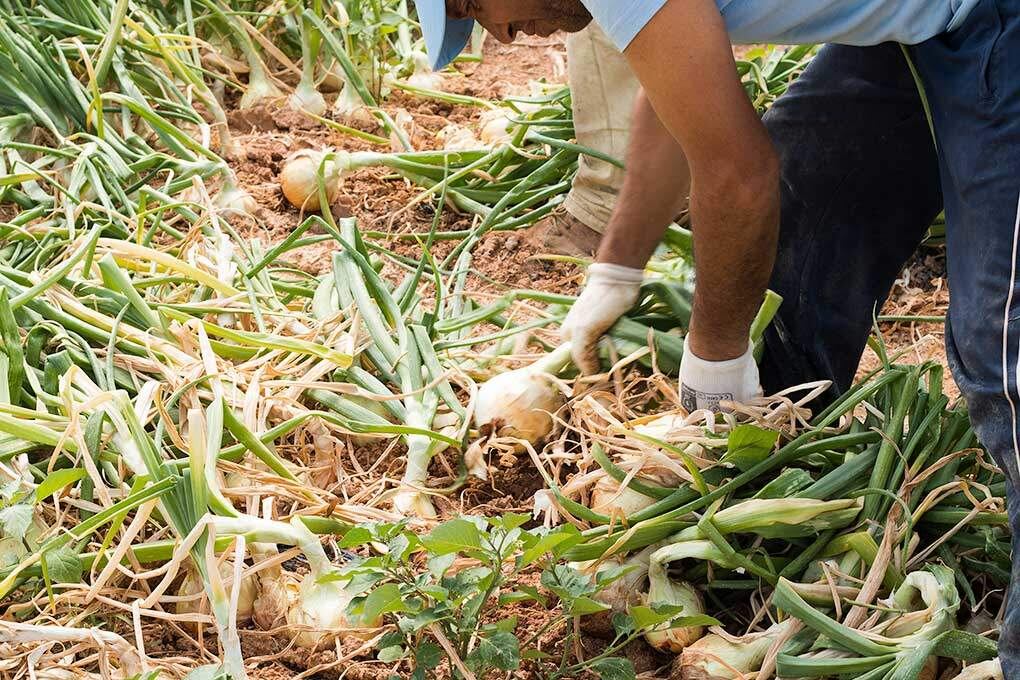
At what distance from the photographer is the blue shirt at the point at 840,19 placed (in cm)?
155

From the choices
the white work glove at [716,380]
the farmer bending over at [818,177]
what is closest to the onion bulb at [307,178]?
the farmer bending over at [818,177]

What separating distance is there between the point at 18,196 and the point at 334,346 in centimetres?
105

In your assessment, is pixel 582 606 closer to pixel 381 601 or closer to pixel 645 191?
pixel 381 601

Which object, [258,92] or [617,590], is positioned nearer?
[617,590]

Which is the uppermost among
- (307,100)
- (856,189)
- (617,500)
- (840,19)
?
(840,19)

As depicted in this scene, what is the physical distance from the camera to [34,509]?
1783mm

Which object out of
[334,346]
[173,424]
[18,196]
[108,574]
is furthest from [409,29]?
[108,574]

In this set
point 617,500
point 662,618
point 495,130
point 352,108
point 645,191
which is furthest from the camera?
point 352,108

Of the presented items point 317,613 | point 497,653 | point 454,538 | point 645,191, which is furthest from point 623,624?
point 645,191

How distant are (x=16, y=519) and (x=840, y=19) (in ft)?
4.59

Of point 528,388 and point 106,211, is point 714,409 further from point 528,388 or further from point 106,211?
point 106,211

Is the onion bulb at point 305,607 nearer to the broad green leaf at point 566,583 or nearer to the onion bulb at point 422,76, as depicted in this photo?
the broad green leaf at point 566,583

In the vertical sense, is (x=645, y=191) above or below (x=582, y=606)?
above

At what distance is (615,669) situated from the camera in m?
1.55
